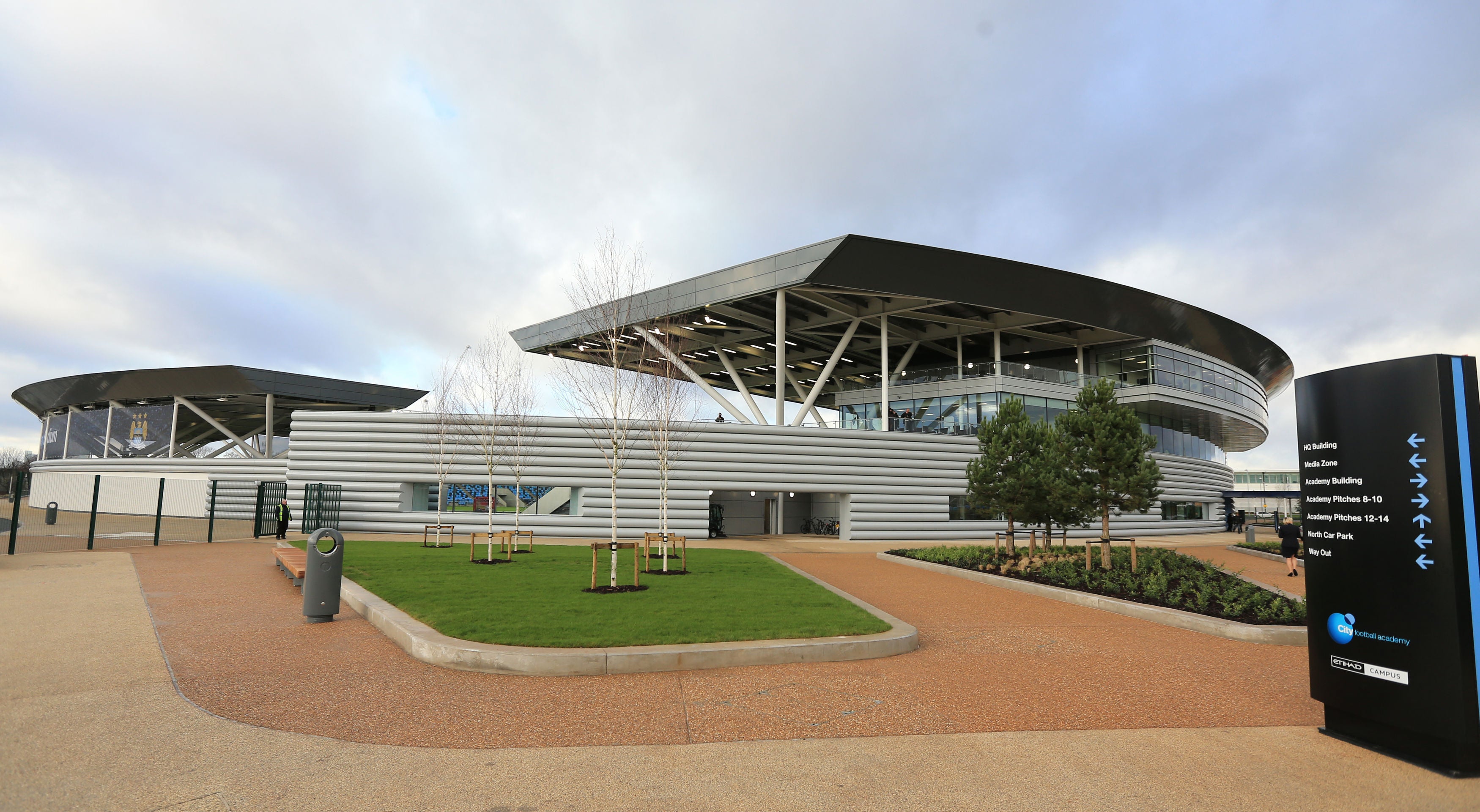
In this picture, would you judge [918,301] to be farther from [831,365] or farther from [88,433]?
[88,433]

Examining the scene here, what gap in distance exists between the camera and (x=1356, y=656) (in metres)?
5.20

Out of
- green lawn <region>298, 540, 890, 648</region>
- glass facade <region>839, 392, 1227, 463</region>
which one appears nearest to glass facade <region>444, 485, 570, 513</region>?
green lawn <region>298, 540, 890, 648</region>

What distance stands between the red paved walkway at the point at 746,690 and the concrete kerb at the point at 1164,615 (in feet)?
0.69

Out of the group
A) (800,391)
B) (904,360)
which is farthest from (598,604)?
(800,391)

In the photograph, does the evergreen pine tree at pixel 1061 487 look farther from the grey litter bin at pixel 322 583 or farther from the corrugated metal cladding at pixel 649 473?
the grey litter bin at pixel 322 583

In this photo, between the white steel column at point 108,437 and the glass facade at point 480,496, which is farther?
the white steel column at point 108,437

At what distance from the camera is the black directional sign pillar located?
474 cm

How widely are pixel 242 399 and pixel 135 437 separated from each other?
8310 millimetres

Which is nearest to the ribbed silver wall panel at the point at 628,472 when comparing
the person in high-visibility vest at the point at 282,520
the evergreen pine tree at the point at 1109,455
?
the person in high-visibility vest at the point at 282,520

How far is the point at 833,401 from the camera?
165 feet

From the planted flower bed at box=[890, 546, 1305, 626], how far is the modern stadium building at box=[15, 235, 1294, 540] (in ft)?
29.8

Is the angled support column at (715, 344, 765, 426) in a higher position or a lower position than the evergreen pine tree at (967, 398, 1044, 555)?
higher

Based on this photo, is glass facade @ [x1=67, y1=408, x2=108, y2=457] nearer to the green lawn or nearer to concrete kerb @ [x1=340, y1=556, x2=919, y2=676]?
the green lawn

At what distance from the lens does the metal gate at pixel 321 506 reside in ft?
90.4
